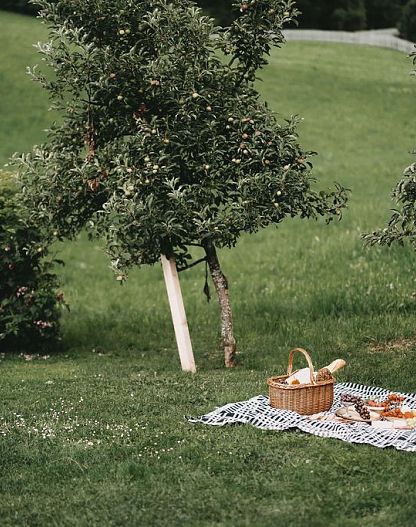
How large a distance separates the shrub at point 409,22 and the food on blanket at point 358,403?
51.2m

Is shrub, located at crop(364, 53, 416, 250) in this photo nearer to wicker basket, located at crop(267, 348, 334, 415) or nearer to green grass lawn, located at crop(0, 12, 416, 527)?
green grass lawn, located at crop(0, 12, 416, 527)

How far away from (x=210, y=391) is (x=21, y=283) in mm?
4192

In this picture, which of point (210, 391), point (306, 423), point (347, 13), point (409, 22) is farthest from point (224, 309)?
point (347, 13)

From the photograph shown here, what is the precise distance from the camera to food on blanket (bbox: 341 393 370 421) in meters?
8.19

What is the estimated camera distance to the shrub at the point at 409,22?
56.4 metres

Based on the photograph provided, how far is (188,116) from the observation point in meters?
10.5

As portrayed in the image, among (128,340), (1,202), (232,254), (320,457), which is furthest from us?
(232,254)

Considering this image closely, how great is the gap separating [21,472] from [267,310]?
7.50 meters

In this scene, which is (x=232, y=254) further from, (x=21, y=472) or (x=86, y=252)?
(x=21, y=472)

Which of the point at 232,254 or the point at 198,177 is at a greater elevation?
the point at 198,177

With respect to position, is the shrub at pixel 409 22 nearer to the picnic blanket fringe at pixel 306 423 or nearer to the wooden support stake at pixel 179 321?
the wooden support stake at pixel 179 321

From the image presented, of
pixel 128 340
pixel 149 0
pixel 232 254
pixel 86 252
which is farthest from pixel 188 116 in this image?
pixel 86 252

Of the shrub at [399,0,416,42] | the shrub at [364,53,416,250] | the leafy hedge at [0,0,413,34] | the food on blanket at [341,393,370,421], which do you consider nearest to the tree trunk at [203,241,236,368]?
the shrub at [364,53,416,250]

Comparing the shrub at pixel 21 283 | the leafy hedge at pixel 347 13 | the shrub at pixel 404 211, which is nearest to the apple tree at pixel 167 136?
the shrub at pixel 404 211
